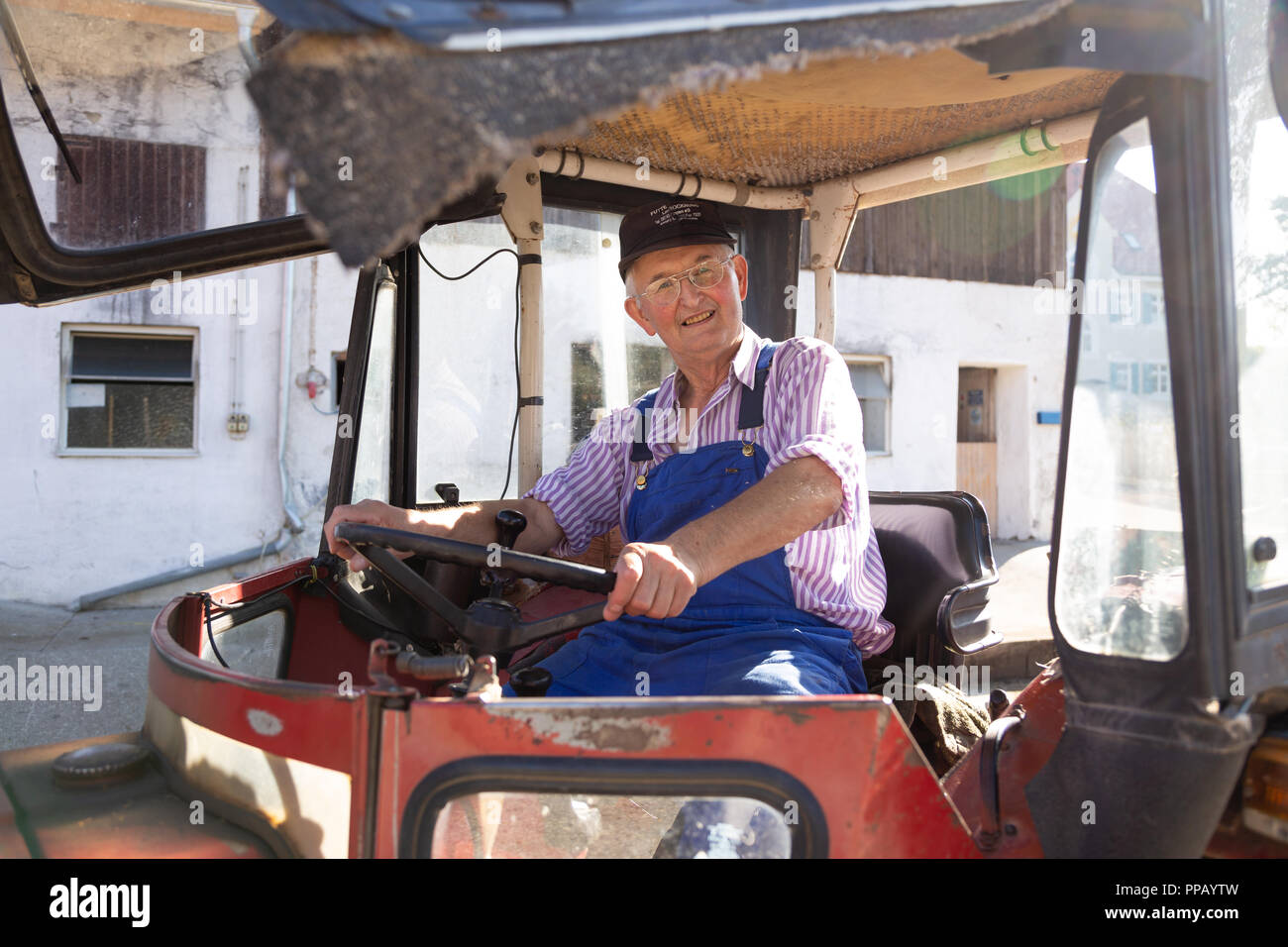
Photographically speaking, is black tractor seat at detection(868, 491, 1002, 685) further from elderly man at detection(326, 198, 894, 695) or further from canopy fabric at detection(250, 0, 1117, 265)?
canopy fabric at detection(250, 0, 1117, 265)

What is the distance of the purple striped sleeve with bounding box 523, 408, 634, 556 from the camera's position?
2.44 meters

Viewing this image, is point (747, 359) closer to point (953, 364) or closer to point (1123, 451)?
point (1123, 451)

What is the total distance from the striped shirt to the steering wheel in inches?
20.1

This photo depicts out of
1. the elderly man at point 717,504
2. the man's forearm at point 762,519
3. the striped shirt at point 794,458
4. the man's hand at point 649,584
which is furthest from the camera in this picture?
the striped shirt at point 794,458

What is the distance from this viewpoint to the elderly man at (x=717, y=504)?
71.3 inches

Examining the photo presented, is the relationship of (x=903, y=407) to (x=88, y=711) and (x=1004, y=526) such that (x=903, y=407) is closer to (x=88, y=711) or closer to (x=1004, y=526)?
(x=1004, y=526)

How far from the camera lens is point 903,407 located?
11211 mm

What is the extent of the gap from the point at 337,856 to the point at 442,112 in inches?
37.6

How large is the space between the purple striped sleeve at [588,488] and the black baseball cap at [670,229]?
0.45 meters

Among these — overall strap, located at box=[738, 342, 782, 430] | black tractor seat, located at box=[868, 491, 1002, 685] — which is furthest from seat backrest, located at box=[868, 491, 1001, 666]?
overall strap, located at box=[738, 342, 782, 430]

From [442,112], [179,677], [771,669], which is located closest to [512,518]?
[771,669]

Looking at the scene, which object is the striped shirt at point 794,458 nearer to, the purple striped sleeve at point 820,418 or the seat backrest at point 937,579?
the purple striped sleeve at point 820,418

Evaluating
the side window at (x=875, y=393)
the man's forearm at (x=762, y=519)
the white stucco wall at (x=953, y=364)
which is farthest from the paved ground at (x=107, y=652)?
the man's forearm at (x=762, y=519)

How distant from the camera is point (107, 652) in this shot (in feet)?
21.6
